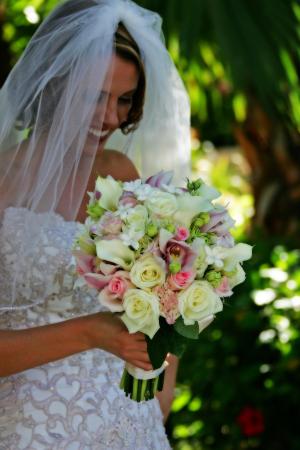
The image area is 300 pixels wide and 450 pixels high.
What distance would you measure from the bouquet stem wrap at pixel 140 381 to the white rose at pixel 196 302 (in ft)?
0.90

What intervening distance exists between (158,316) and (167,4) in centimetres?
264

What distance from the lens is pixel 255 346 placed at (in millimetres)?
5188

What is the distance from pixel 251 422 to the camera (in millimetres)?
5016

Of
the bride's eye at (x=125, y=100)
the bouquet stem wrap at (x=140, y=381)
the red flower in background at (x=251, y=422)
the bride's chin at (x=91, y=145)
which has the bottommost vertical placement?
the red flower in background at (x=251, y=422)

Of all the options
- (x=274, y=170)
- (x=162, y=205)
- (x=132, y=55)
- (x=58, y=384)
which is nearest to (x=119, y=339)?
(x=162, y=205)

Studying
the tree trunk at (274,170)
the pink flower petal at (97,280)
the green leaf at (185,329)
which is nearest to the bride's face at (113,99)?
the pink flower petal at (97,280)

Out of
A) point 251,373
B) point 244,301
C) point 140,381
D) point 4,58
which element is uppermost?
point 140,381

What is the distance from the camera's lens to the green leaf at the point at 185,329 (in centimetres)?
255

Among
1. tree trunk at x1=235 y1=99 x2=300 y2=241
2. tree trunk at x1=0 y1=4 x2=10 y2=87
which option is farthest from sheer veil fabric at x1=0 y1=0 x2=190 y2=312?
tree trunk at x1=235 y1=99 x2=300 y2=241

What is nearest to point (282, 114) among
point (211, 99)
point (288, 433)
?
point (211, 99)

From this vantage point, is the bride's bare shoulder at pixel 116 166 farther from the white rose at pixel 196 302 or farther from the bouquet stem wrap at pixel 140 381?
the white rose at pixel 196 302

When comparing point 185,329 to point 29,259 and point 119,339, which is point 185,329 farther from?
point 29,259

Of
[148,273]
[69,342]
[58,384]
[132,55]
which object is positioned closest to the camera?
[148,273]

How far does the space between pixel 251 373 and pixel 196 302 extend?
2.64m
